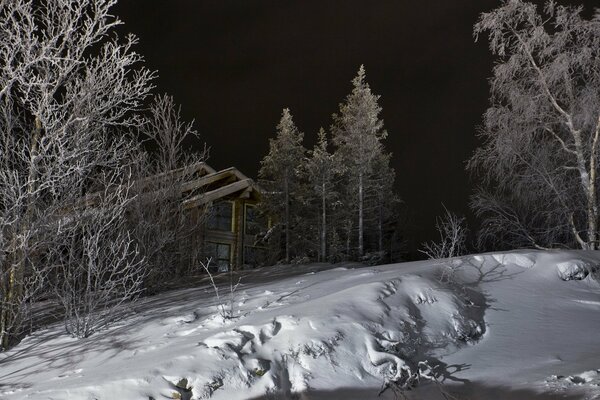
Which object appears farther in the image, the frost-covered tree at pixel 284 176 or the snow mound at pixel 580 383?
the frost-covered tree at pixel 284 176

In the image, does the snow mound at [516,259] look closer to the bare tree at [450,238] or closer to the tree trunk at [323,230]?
the bare tree at [450,238]

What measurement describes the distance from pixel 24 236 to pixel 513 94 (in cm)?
1381

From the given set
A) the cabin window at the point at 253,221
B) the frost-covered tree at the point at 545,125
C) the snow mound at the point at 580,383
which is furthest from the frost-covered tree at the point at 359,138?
the snow mound at the point at 580,383

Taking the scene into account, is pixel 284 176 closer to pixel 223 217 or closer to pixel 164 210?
pixel 223 217

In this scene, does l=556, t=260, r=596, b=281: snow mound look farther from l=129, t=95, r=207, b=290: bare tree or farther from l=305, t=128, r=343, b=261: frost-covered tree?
l=305, t=128, r=343, b=261: frost-covered tree

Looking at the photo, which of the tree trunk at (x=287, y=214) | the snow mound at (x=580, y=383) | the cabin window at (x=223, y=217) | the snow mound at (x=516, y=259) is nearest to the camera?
the snow mound at (x=580, y=383)

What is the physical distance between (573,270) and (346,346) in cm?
533

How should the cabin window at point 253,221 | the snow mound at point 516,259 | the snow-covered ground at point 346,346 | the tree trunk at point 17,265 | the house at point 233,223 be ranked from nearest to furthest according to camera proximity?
the snow-covered ground at point 346,346
the tree trunk at point 17,265
the snow mound at point 516,259
the house at point 233,223
the cabin window at point 253,221

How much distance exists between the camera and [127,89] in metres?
9.17

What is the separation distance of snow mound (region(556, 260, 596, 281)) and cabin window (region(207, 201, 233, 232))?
1939cm

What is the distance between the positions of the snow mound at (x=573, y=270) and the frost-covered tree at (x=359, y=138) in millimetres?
18833

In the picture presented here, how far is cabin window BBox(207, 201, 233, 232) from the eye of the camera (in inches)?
1096

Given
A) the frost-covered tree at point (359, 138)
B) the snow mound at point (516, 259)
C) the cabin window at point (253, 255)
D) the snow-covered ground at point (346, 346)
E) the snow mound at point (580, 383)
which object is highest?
the frost-covered tree at point (359, 138)

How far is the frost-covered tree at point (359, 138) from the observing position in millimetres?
29375
